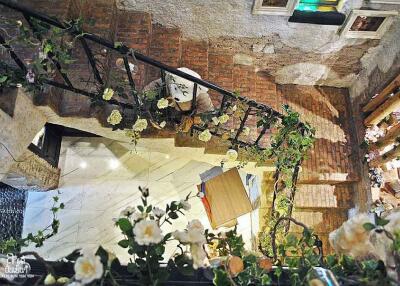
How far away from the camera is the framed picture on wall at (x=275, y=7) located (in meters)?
3.85

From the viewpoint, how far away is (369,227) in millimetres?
1433

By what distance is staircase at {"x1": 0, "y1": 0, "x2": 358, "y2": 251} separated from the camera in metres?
3.47

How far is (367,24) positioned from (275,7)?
98 centimetres

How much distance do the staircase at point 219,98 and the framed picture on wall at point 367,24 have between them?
0.99m

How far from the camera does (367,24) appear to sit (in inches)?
161

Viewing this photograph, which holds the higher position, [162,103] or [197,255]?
[162,103]

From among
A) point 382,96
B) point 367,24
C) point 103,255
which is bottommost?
point 103,255

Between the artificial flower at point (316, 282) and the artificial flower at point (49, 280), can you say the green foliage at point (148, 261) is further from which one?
the artificial flower at point (316, 282)

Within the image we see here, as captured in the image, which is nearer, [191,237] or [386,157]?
[191,237]

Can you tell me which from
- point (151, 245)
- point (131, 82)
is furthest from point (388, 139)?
point (151, 245)

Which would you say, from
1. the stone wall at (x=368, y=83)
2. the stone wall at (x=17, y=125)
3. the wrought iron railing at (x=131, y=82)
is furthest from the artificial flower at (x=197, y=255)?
the stone wall at (x=368, y=83)

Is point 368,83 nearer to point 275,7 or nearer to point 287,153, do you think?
point 275,7

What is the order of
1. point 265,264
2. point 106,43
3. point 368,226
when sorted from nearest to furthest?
1. point 368,226
2. point 265,264
3. point 106,43

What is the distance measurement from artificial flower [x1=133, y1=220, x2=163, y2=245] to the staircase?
78.8 inches
